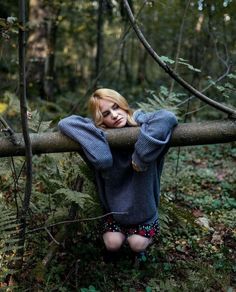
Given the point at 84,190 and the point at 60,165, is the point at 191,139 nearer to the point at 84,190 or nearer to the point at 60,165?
the point at 84,190

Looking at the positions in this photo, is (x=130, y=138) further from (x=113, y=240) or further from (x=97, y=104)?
(x=113, y=240)

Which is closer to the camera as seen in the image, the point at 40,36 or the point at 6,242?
the point at 6,242

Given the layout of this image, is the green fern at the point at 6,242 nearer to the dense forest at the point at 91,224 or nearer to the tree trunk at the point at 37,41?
the dense forest at the point at 91,224

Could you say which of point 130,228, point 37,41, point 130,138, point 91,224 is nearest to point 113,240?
point 130,228

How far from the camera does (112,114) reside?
131 inches

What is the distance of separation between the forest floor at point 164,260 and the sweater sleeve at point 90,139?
86 cm

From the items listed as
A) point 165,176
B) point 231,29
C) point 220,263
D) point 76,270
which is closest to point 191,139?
point 220,263

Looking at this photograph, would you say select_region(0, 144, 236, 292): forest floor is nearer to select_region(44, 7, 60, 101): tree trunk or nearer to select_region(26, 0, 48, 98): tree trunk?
select_region(44, 7, 60, 101): tree trunk

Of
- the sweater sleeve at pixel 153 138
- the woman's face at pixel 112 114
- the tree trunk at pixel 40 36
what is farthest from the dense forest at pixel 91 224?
the tree trunk at pixel 40 36

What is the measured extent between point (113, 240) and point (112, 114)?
1046mm

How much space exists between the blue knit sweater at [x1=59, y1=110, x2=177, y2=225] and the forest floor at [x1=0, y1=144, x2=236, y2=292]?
0.40m

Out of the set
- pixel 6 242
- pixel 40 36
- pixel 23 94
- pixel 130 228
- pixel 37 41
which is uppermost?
pixel 23 94

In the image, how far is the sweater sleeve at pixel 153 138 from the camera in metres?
3.03

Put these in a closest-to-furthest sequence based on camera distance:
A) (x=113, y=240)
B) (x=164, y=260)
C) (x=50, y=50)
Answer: (x=113, y=240), (x=164, y=260), (x=50, y=50)
